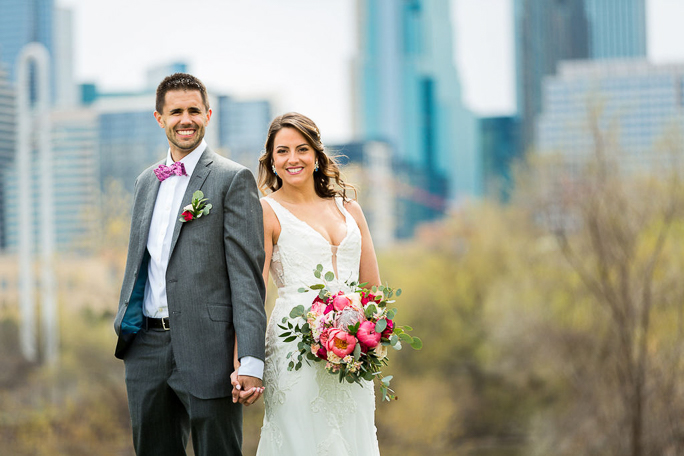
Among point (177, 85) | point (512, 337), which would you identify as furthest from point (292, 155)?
point (512, 337)

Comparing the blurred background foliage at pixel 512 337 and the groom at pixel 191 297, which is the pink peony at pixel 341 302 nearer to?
the groom at pixel 191 297

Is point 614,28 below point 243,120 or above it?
above

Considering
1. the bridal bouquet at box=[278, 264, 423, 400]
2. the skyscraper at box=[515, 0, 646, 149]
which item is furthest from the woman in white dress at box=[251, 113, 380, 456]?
the skyscraper at box=[515, 0, 646, 149]

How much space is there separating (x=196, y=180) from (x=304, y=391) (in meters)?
0.90

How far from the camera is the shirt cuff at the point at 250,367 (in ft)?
9.25

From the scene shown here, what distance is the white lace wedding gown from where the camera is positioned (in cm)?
317

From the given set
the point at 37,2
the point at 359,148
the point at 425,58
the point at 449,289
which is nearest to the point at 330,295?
the point at 449,289

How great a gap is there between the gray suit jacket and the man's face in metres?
0.14

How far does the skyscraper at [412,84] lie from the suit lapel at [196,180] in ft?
349

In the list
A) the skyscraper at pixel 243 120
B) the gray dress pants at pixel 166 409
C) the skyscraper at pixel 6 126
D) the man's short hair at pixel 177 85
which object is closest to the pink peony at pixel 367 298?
the gray dress pants at pixel 166 409

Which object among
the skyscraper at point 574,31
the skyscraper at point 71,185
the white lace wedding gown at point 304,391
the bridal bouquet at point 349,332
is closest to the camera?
the bridal bouquet at point 349,332

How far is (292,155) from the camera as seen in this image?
327 cm

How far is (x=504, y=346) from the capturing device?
727 inches

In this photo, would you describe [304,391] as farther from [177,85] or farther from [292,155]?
[177,85]
